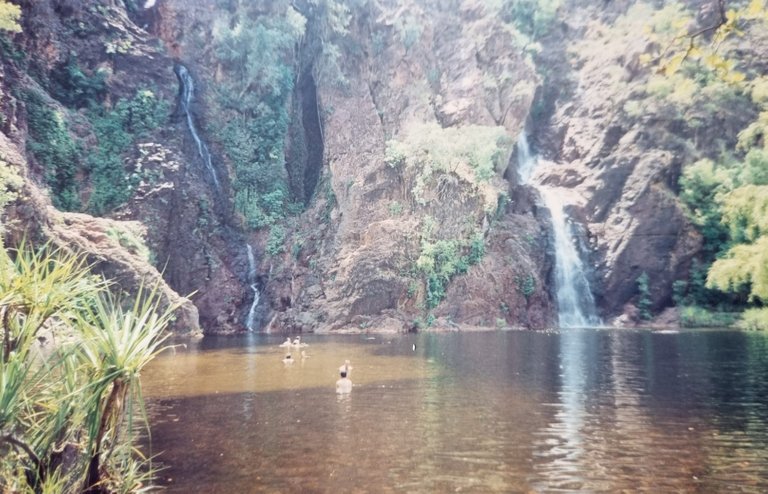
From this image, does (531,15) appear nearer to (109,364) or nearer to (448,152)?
(448,152)

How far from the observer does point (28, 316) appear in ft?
16.8

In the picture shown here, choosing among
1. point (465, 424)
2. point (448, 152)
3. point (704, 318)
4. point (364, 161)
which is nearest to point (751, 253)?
point (704, 318)

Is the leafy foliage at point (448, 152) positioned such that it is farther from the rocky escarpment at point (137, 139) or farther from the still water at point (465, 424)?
the still water at point (465, 424)

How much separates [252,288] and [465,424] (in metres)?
32.2

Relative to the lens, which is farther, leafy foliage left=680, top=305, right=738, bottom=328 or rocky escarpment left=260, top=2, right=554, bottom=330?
rocky escarpment left=260, top=2, right=554, bottom=330

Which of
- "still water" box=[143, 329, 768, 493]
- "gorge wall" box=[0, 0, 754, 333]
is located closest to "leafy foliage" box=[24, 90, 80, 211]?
"gorge wall" box=[0, 0, 754, 333]

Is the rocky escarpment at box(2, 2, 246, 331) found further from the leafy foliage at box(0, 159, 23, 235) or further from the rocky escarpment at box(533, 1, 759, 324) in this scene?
the rocky escarpment at box(533, 1, 759, 324)

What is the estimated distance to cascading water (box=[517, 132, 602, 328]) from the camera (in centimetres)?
4184

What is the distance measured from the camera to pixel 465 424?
1120 cm

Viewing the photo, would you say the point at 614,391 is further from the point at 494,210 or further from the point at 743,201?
the point at 494,210

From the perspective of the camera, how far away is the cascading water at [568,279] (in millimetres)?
41844

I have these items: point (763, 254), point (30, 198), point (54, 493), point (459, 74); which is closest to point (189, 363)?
point (30, 198)

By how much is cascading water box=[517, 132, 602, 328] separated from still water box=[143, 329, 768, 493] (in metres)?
20.0

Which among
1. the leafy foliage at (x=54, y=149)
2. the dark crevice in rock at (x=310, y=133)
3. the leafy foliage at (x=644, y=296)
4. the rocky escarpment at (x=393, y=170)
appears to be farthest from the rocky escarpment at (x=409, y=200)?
the leafy foliage at (x=54, y=149)
